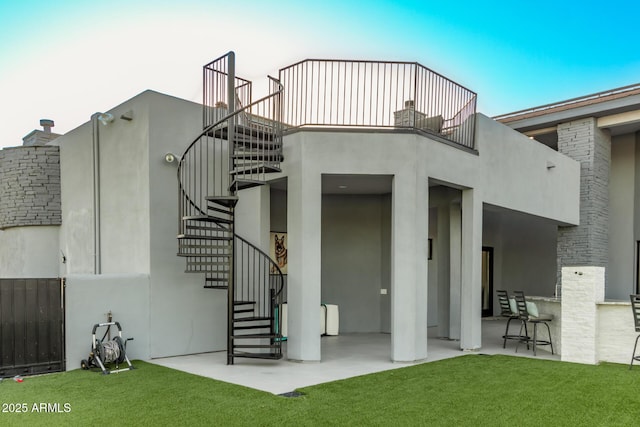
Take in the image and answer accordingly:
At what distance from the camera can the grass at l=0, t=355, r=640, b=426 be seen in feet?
14.4

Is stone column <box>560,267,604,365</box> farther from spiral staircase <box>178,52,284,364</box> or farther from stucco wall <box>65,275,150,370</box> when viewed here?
stucco wall <box>65,275,150,370</box>

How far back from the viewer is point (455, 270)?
966cm

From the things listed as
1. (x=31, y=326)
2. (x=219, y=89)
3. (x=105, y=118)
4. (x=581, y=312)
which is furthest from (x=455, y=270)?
(x=31, y=326)

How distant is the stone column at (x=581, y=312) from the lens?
7.02 m

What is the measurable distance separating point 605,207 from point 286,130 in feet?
31.6

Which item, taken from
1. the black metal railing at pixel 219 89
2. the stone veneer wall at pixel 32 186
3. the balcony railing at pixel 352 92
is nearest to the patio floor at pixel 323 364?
the balcony railing at pixel 352 92

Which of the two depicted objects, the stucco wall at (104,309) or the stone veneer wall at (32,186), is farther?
the stone veneer wall at (32,186)

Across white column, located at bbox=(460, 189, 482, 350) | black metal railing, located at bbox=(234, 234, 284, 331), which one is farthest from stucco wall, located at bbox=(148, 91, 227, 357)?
white column, located at bbox=(460, 189, 482, 350)

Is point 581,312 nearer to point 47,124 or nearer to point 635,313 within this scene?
point 635,313

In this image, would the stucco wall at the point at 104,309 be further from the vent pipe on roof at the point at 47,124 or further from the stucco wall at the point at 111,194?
the vent pipe on roof at the point at 47,124

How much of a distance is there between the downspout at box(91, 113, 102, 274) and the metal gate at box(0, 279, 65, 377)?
2190mm

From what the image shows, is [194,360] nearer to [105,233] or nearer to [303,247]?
[303,247]

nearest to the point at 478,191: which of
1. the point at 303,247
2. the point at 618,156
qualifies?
the point at 303,247

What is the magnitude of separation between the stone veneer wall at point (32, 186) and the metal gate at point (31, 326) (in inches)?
169
